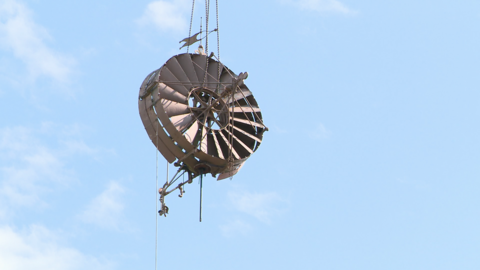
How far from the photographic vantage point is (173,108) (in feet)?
143

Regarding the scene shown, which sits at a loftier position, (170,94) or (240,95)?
(240,95)

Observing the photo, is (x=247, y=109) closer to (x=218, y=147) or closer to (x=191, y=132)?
(x=218, y=147)

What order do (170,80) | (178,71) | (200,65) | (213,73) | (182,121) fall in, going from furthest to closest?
(213,73)
(200,65)
(178,71)
(170,80)
(182,121)

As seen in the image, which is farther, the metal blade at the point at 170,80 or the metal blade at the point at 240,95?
the metal blade at the point at 240,95

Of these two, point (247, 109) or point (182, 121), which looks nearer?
point (182, 121)

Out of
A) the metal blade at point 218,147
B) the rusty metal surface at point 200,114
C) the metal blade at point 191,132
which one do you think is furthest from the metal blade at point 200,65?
the metal blade at point 218,147

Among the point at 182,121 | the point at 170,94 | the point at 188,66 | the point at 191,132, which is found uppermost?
the point at 188,66

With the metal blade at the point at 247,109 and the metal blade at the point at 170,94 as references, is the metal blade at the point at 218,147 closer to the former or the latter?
the metal blade at the point at 170,94

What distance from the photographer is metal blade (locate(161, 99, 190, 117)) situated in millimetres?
42938

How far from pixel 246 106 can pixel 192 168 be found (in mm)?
4963

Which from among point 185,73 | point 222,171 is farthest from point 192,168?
point 185,73

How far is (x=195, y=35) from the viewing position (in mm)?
47094

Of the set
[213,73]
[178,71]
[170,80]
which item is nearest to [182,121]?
[170,80]

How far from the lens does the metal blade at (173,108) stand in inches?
1690
